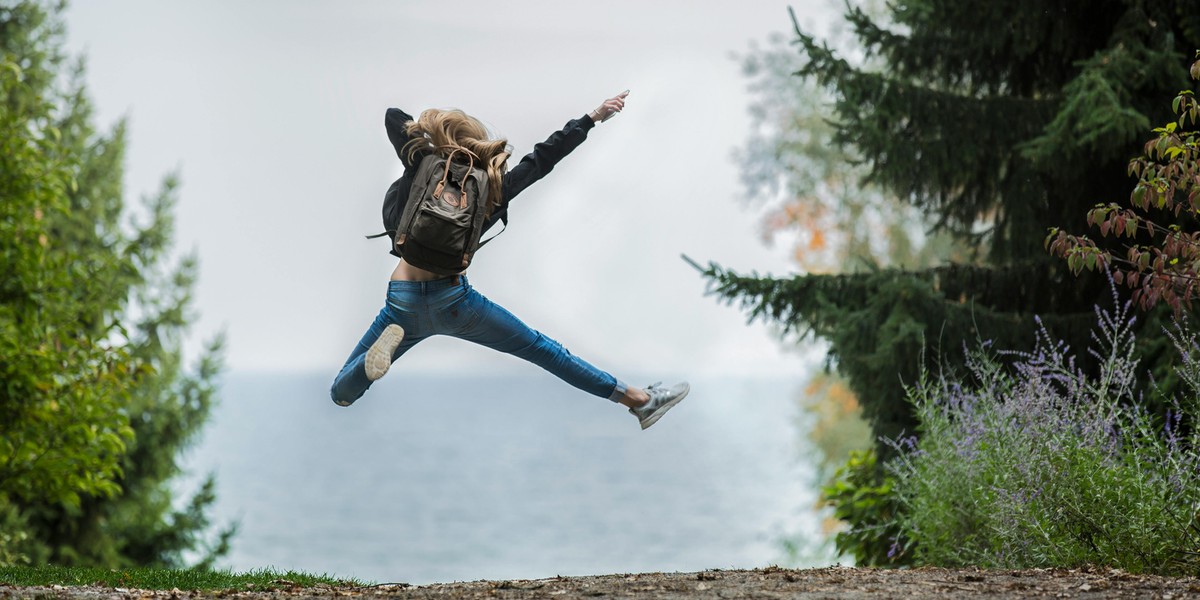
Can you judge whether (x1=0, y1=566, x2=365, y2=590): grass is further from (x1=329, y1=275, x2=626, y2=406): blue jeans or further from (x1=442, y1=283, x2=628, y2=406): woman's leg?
(x1=442, y1=283, x2=628, y2=406): woman's leg

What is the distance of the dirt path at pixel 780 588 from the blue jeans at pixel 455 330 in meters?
0.90

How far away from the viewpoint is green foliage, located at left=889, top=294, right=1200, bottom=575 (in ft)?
17.7

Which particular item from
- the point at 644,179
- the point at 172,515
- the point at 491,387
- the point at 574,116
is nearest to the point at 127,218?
the point at 172,515

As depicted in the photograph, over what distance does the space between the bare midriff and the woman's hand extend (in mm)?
983

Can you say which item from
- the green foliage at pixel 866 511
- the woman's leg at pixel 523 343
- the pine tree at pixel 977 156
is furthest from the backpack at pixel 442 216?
the green foliage at pixel 866 511

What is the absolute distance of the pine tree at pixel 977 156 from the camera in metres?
7.82

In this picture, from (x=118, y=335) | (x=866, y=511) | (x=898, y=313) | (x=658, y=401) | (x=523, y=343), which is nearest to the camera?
(x=523, y=343)

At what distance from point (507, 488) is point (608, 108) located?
59508 mm

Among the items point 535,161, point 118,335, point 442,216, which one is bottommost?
point 442,216

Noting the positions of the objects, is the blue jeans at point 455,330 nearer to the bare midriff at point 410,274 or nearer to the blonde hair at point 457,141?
the bare midriff at point 410,274

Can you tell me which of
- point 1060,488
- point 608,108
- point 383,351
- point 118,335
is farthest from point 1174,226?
point 118,335

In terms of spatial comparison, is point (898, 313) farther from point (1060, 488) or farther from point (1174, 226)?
point (1174, 226)

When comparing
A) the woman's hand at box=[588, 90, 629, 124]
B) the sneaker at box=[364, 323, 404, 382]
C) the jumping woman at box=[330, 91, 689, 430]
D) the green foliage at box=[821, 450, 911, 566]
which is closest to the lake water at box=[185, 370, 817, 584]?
the green foliage at box=[821, 450, 911, 566]

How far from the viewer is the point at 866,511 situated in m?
8.14
